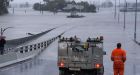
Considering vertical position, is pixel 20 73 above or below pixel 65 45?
below

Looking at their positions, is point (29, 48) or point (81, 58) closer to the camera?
point (81, 58)

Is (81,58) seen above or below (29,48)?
above

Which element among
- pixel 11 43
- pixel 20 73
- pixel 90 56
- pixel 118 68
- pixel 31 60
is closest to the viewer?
pixel 118 68

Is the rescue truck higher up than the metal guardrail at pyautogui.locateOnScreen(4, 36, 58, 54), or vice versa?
the rescue truck

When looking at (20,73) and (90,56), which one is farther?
(20,73)

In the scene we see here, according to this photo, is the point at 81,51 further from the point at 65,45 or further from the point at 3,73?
the point at 3,73

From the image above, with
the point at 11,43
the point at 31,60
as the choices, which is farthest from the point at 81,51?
the point at 11,43

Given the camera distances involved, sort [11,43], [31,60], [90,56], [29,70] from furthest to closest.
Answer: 1. [11,43]
2. [31,60]
3. [29,70]
4. [90,56]

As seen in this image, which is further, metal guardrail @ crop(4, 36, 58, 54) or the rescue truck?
metal guardrail @ crop(4, 36, 58, 54)

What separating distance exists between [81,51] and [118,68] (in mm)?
3470

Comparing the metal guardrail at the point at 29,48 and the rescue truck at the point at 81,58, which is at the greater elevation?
the rescue truck at the point at 81,58

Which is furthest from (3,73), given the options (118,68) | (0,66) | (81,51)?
(118,68)

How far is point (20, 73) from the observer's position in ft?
76.5

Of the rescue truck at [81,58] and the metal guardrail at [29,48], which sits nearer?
the rescue truck at [81,58]
